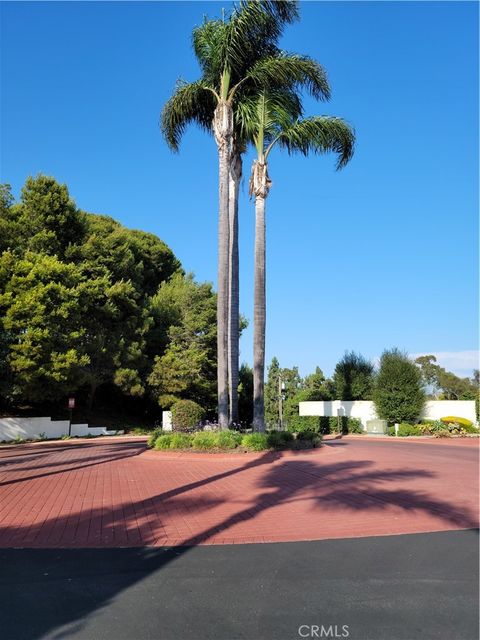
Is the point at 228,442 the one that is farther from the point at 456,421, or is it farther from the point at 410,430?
the point at 456,421

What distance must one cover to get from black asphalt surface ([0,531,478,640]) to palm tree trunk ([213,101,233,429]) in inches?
460

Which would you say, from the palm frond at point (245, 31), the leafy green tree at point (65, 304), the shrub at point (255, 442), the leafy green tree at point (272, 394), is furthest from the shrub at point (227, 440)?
the leafy green tree at point (272, 394)

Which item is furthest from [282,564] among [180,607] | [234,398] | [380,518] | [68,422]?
[68,422]

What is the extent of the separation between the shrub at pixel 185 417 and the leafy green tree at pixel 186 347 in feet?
40.6

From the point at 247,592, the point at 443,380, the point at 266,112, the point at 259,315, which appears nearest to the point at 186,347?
the point at 259,315

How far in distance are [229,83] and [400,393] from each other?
2104cm

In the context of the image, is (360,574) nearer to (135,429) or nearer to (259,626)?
(259,626)

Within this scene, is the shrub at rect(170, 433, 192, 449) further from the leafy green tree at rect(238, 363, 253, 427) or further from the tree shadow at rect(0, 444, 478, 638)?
the leafy green tree at rect(238, 363, 253, 427)

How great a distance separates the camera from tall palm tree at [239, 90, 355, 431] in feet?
63.5

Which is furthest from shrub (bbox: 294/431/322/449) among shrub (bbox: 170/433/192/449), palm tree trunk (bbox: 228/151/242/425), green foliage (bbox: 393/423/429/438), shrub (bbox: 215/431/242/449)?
green foliage (bbox: 393/423/429/438)

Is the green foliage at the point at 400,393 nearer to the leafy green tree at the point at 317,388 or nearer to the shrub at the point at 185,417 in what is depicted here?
the leafy green tree at the point at 317,388

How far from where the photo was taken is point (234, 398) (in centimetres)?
1973

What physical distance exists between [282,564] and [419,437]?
25658 millimetres

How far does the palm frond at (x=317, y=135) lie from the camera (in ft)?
65.6
